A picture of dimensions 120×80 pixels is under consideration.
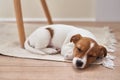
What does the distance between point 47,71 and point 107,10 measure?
103 cm

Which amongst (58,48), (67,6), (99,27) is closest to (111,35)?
(99,27)

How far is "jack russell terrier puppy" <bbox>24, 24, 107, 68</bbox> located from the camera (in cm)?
104

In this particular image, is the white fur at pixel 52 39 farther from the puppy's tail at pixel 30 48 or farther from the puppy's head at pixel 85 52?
the puppy's head at pixel 85 52

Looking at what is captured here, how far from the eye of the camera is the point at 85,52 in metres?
1.03

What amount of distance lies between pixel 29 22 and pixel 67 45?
2.78 ft

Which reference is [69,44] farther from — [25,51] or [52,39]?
[25,51]

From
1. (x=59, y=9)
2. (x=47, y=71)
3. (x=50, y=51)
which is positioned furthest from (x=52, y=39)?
(x=59, y=9)

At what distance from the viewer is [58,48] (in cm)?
125

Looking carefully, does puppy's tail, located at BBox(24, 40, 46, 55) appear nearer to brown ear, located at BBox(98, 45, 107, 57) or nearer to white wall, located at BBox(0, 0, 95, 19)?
brown ear, located at BBox(98, 45, 107, 57)

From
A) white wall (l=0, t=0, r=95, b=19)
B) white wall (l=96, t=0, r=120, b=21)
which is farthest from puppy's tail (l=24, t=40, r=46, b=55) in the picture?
white wall (l=96, t=0, r=120, b=21)

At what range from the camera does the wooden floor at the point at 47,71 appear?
987 millimetres

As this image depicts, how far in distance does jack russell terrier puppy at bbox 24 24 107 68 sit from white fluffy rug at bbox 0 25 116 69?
0.12ft

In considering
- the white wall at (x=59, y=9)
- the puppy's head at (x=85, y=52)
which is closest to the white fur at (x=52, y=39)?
the puppy's head at (x=85, y=52)

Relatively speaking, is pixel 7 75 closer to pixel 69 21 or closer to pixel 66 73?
pixel 66 73
